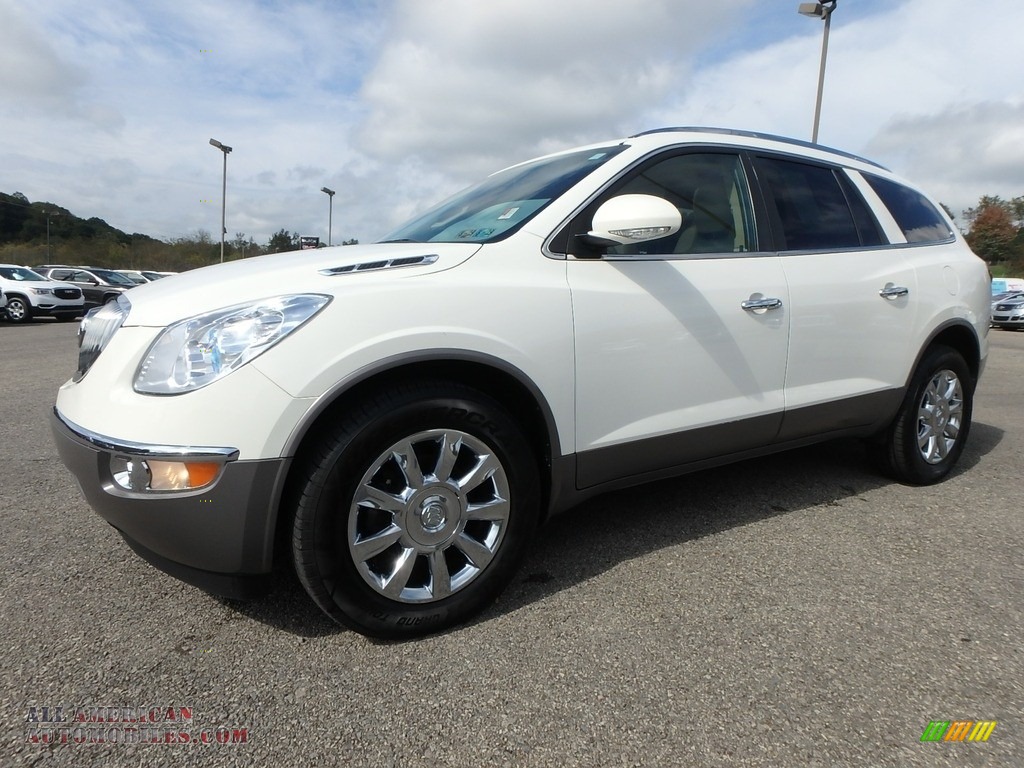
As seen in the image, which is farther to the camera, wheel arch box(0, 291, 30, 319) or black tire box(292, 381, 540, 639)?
wheel arch box(0, 291, 30, 319)

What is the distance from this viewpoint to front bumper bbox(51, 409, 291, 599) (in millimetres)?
1767

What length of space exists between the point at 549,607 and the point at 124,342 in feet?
5.22

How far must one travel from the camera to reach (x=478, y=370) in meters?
2.14

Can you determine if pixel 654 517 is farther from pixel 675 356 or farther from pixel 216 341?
pixel 216 341

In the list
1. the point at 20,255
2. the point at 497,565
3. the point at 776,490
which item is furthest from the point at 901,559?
the point at 20,255

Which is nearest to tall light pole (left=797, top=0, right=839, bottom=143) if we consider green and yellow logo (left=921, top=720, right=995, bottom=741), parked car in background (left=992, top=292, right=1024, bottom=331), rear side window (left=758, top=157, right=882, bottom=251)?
parked car in background (left=992, top=292, right=1024, bottom=331)

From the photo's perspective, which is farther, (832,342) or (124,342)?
(832,342)

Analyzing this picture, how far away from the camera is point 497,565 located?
2.17 m

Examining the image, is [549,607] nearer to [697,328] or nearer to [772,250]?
[697,328]

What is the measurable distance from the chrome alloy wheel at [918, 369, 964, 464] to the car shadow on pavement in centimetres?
30

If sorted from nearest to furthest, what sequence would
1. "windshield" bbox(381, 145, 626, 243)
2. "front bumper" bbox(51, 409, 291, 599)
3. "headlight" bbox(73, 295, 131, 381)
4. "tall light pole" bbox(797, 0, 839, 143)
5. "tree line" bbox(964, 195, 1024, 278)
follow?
"front bumper" bbox(51, 409, 291, 599)
"headlight" bbox(73, 295, 131, 381)
"windshield" bbox(381, 145, 626, 243)
"tall light pole" bbox(797, 0, 839, 143)
"tree line" bbox(964, 195, 1024, 278)

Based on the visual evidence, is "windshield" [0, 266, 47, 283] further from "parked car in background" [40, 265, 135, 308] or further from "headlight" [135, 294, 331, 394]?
"headlight" [135, 294, 331, 394]

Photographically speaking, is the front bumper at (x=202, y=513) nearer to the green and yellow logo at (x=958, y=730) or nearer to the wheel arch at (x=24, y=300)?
the green and yellow logo at (x=958, y=730)

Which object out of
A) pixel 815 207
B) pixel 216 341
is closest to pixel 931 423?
pixel 815 207
